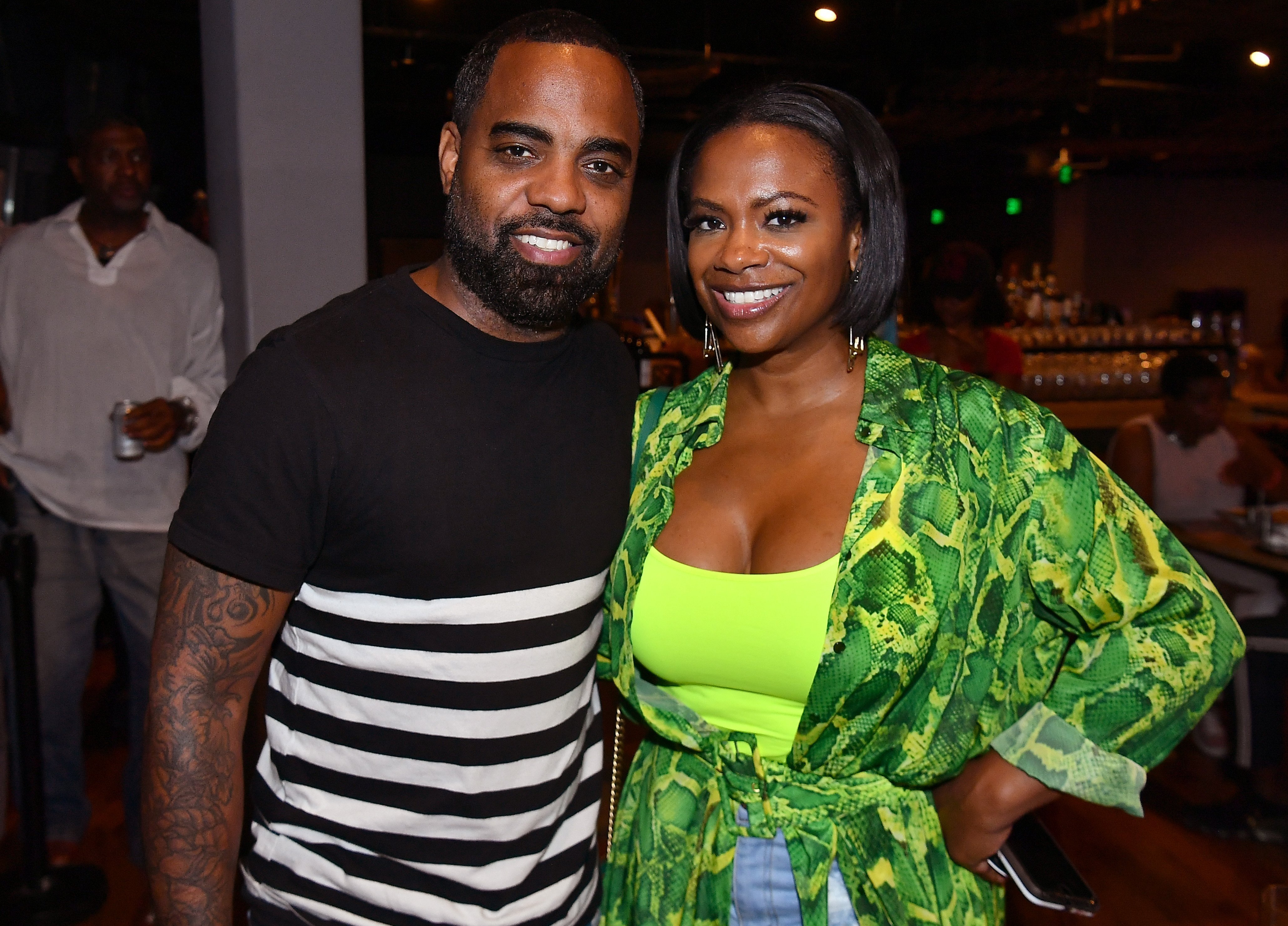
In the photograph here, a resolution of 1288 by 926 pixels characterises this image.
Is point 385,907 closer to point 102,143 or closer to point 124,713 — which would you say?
point 102,143

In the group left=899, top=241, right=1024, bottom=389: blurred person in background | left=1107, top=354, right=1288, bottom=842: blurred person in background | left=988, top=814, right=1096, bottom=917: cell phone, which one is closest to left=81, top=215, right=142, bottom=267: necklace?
left=988, top=814, right=1096, bottom=917: cell phone

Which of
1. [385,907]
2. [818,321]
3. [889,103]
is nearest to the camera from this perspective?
[385,907]

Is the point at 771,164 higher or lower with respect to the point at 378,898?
higher

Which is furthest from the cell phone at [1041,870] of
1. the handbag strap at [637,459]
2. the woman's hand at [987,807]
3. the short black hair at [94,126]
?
the short black hair at [94,126]

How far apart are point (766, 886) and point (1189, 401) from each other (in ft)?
11.8

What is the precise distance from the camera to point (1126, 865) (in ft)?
10.7

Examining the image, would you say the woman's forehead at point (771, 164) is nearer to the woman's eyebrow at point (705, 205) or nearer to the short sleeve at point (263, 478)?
the woman's eyebrow at point (705, 205)

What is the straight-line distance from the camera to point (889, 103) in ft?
27.1

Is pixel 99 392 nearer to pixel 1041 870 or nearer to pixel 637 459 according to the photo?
pixel 637 459

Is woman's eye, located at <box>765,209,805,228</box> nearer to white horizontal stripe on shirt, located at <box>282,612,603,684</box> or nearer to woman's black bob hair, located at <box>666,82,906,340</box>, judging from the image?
woman's black bob hair, located at <box>666,82,906,340</box>

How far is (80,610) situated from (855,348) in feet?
7.89

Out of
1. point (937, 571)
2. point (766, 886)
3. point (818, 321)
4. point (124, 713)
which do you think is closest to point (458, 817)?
point (766, 886)

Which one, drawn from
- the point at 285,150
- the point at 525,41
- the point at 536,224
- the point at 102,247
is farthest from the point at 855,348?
the point at 102,247

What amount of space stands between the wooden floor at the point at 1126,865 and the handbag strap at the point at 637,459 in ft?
5.47
